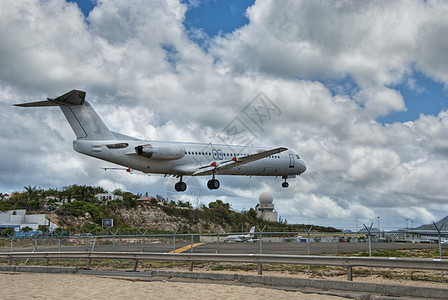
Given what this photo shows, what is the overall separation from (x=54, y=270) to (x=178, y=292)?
730 centimetres

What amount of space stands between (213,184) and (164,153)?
578cm

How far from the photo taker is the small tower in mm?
74625

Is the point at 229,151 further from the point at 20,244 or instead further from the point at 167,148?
the point at 20,244

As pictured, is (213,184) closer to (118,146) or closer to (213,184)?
(213,184)

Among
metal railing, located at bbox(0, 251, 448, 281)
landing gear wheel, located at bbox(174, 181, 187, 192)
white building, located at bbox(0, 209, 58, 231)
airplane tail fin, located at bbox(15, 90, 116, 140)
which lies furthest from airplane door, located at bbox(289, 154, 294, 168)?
white building, located at bbox(0, 209, 58, 231)

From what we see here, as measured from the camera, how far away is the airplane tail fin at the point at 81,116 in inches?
1053

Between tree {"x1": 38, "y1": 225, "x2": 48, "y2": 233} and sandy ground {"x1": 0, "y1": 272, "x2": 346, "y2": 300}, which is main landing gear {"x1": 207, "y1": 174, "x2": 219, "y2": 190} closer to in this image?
sandy ground {"x1": 0, "y1": 272, "x2": 346, "y2": 300}

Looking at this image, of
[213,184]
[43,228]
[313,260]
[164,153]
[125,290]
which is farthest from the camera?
[43,228]

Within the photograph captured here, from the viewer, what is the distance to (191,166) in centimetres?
3309

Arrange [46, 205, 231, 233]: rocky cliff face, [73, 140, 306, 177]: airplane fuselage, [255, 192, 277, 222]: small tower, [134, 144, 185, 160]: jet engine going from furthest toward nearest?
[255, 192, 277, 222]: small tower
[46, 205, 231, 233]: rocky cliff face
[134, 144, 185, 160]: jet engine
[73, 140, 306, 177]: airplane fuselage

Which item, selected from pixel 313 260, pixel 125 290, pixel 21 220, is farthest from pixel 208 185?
pixel 21 220

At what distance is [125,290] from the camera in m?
11.2

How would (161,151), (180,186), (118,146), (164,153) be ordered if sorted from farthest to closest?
(180,186) < (164,153) < (161,151) < (118,146)

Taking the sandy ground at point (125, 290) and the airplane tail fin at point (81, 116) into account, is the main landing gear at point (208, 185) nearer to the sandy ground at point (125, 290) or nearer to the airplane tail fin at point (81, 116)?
the airplane tail fin at point (81, 116)
